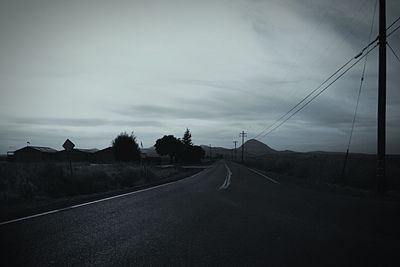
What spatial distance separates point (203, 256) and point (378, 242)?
343cm

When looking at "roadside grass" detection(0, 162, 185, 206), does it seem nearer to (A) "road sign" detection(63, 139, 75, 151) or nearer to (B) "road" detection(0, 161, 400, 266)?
(A) "road sign" detection(63, 139, 75, 151)

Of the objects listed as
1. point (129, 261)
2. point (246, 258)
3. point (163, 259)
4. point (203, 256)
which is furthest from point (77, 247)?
point (246, 258)

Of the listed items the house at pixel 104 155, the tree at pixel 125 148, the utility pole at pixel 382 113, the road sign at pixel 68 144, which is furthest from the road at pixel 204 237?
the house at pixel 104 155

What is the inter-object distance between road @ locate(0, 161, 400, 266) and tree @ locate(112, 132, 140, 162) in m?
66.7

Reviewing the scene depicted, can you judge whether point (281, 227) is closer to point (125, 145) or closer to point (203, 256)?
point (203, 256)

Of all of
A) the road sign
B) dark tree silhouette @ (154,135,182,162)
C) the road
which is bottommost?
the road

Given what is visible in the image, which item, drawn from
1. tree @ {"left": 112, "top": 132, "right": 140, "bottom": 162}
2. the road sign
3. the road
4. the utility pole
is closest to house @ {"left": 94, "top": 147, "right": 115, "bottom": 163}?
tree @ {"left": 112, "top": 132, "right": 140, "bottom": 162}

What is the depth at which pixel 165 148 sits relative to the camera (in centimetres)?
11600

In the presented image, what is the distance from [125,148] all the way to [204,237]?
71003 millimetres

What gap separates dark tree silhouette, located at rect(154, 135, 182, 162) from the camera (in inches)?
4552

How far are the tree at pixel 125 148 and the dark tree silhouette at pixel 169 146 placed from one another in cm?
3937

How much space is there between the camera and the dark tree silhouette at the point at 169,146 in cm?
→ 11562

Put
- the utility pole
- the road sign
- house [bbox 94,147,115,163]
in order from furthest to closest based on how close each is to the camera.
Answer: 1. house [bbox 94,147,115,163]
2. the road sign
3. the utility pole

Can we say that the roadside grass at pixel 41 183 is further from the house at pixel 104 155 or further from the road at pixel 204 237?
the house at pixel 104 155
